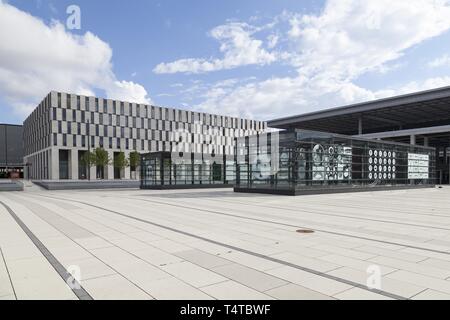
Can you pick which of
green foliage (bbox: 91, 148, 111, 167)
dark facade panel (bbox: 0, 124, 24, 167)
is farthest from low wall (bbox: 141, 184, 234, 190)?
dark facade panel (bbox: 0, 124, 24, 167)

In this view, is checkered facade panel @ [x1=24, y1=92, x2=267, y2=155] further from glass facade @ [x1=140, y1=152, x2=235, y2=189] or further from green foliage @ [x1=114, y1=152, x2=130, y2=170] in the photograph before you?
glass facade @ [x1=140, y1=152, x2=235, y2=189]

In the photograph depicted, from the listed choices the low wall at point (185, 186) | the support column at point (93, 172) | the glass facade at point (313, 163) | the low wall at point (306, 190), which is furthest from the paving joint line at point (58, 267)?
the support column at point (93, 172)

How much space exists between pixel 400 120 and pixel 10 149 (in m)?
113

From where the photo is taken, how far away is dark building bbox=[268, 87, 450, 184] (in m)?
43.2

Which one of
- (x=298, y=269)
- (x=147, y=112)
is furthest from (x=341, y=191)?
(x=147, y=112)

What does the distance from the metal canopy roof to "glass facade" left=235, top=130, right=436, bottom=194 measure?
15008mm

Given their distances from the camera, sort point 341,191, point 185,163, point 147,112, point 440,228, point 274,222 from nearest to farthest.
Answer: point 440,228 → point 274,222 → point 341,191 → point 185,163 → point 147,112

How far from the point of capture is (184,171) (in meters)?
33.4

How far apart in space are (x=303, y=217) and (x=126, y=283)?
8.03m

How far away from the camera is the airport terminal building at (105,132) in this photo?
6925cm

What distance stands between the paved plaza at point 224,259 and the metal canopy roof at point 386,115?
38.4 m
